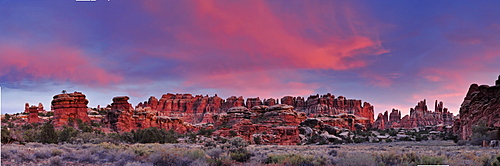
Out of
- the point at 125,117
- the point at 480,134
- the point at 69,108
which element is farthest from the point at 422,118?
the point at 69,108

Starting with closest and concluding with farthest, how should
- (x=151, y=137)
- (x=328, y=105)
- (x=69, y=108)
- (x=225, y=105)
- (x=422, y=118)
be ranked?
(x=151, y=137), (x=69, y=108), (x=422, y=118), (x=328, y=105), (x=225, y=105)

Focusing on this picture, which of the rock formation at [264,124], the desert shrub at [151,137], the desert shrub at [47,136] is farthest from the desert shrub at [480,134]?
the desert shrub at [47,136]

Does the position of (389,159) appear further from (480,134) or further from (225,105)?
(225,105)

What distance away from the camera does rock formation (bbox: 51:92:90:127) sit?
1986 inches

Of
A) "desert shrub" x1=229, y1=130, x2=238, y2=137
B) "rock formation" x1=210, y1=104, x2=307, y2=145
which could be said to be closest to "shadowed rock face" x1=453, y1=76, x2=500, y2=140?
"rock formation" x1=210, y1=104, x2=307, y2=145

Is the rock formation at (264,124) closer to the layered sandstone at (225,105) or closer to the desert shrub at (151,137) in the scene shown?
the desert shrub at (151,137)

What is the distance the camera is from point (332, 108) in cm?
11819

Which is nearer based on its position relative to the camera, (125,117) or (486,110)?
(486,110)

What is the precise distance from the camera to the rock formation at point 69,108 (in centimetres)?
5044

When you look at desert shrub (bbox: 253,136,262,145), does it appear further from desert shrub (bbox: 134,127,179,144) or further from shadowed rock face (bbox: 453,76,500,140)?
shadowed rock face (bbox: 453,76,500,140)

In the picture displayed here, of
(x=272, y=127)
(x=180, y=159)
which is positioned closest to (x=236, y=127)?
(x=272, y=127)

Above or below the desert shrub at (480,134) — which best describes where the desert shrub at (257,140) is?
below

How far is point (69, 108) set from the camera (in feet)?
170

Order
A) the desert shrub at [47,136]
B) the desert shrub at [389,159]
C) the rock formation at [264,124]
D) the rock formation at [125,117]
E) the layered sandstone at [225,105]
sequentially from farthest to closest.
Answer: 1. the layered sandstone at [225,105]
2. the rock formation at [125,117]
3. the rock formation at [264,124]
4. the desert shrub at [47,136]
5. the desert shrub at [389,159]
